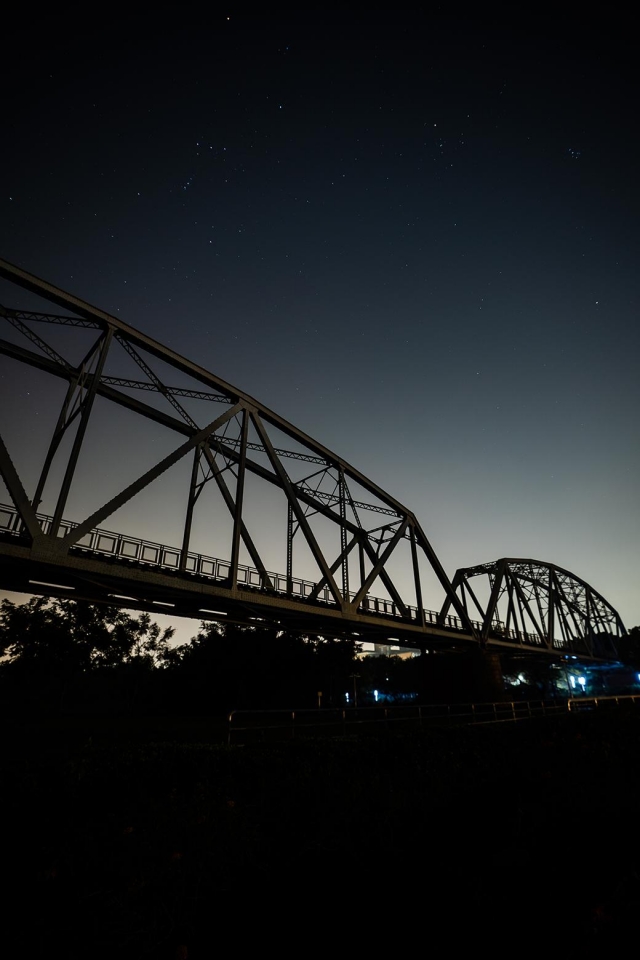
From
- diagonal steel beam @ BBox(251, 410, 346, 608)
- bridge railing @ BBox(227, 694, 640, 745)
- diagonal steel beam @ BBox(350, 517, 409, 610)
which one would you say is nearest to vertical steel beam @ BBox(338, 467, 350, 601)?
diagonal steel beam @ BBox(350, 517, 409, 610)

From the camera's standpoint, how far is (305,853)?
25.1ft

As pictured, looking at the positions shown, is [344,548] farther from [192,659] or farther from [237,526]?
[192,659]

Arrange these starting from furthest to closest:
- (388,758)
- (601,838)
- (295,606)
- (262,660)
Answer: (262,660) < (295,606) < (388,758) < (601,838)

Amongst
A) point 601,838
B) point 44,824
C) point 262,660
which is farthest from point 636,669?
point 44,824

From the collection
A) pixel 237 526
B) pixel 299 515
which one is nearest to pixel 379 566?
pixel 299 515

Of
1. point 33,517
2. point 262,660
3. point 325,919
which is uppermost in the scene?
point 33,517

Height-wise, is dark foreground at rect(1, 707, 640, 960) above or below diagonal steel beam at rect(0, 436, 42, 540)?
below

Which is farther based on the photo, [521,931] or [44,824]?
[44,824]

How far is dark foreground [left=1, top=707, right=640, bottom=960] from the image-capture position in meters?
5.20

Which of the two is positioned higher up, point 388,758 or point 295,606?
point 295,606

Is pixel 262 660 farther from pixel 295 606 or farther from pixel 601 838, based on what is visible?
pixel 601 838

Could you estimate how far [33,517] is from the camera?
571 inches

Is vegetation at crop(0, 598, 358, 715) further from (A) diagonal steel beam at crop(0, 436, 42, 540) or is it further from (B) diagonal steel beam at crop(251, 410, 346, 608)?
(A) diagonal steel beam at crop(0, 436, 42, 540)

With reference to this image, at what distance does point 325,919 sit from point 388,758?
9.21 meters
